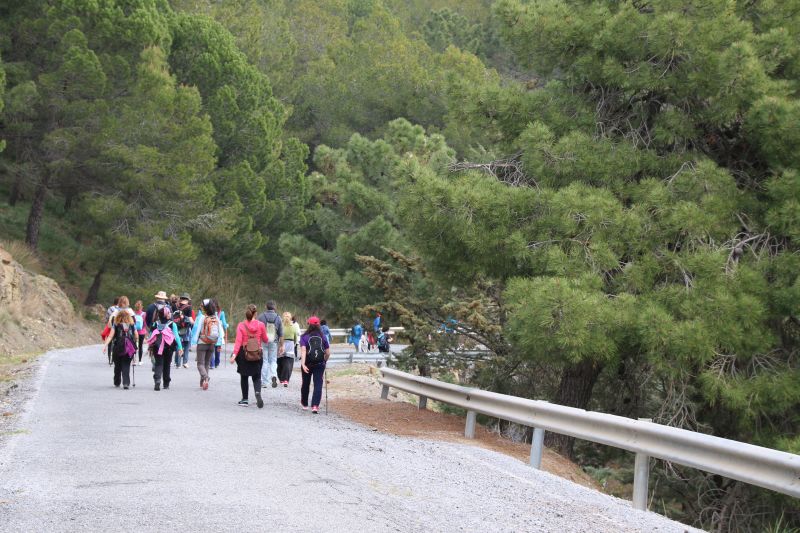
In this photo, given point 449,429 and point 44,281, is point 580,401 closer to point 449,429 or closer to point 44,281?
point 449,429

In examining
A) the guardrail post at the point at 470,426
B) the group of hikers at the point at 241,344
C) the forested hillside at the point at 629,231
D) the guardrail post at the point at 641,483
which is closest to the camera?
the guardrail post at the point at 641,483

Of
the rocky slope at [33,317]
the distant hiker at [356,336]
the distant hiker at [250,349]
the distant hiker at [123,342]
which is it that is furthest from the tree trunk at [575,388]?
the distant hiker at [356,336]

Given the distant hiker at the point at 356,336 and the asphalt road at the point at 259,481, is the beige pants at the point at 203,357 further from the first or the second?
the distant hiker at the point at 356,336

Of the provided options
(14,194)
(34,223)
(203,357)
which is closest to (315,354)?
(203,357)

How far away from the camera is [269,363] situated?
20.1 m

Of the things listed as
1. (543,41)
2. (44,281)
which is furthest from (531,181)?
(44,281)

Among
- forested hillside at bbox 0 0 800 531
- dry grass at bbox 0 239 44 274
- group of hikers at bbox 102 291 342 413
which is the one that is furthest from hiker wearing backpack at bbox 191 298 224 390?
dry grass at bbox 0 239 44 274

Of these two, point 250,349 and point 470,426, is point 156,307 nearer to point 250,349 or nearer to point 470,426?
point 250,349

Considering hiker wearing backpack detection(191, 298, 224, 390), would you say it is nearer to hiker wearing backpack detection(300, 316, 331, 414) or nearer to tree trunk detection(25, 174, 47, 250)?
hiker wearing backpack detection(300, 316, 331, 414)

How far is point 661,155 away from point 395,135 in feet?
96.8

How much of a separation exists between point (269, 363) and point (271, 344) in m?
0.41

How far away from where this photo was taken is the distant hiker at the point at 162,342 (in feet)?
57.9

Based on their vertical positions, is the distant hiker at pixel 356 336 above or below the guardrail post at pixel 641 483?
above

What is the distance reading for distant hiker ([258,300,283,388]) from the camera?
59.9 ft
